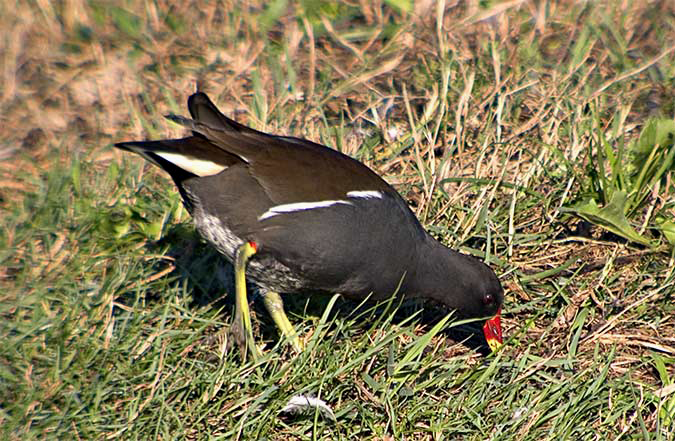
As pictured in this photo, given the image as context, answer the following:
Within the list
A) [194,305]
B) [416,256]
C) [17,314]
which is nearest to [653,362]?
[416,256]

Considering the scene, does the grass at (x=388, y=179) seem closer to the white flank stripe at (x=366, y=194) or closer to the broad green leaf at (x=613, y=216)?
the broad green leaf at (x=613, y=216)

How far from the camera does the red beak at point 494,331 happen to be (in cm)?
326

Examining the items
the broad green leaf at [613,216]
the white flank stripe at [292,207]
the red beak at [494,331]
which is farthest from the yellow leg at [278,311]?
the broad green leaf at [613,216]

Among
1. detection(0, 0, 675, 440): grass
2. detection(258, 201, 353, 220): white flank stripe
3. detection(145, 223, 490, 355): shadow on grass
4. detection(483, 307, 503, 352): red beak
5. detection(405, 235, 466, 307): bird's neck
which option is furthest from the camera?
detection(145, 223, 490, 355): shadow on grass

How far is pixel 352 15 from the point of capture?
517 cm

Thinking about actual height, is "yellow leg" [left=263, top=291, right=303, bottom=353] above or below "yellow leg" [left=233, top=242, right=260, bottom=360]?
below

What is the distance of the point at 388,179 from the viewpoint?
3969mm

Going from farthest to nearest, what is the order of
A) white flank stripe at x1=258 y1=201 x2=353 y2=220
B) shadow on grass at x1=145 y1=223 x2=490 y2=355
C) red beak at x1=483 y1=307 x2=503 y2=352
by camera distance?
shadow on grass at x1=145 y1=223 x2=490 y2=355 < red beak at x1=483 y1=307 x2=503 y2=352 < white flank stripe at x1=258 y1=201 x2=353 y2=220

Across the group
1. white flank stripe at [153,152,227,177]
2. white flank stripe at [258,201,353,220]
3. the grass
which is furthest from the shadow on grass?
white flank stripe at [153,152,227,177]

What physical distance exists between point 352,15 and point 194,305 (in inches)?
91.9

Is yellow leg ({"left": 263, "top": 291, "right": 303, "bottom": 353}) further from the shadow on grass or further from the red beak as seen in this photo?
the red beak

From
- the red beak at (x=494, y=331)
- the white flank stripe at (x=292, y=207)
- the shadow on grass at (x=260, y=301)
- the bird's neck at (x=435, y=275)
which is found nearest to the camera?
Answer: the white flank stripe at (x=292, y=207)

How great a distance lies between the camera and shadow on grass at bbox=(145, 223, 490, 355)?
3479mm

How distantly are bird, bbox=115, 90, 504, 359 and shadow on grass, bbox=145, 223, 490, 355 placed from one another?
0.15 metres
